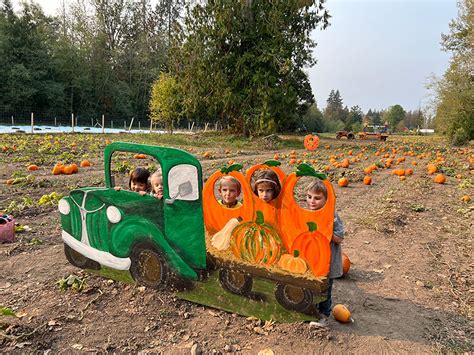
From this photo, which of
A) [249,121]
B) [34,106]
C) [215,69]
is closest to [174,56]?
[215,69]

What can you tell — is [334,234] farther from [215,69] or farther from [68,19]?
[68,19]

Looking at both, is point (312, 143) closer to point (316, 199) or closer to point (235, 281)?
point (316, 199)

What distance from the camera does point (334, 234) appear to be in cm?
296

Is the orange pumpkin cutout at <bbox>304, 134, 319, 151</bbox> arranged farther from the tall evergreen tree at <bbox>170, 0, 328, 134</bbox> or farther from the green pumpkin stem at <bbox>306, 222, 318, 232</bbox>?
the green pumpkin stem at <bbox>306, 222, 318, 232</bbox>

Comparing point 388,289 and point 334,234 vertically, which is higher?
point 334,234

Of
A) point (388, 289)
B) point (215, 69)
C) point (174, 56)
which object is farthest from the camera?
point (174, 56)

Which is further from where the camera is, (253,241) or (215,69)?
A: (215,69)

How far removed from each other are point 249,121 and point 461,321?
73.3ft

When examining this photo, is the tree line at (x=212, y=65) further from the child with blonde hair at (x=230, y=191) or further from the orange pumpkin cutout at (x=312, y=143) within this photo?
the child with blonde hair at (x=230, y=191)

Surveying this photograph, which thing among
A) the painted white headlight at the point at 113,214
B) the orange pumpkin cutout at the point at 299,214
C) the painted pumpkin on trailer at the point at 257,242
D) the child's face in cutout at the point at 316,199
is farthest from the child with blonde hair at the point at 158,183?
the child's face in cutout at the point at 316,199

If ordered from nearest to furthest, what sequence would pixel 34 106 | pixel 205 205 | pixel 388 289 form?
1. pixel 205 205
2. pixel 388 289
3. pixel 34 106

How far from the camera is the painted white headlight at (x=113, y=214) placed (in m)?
3.47

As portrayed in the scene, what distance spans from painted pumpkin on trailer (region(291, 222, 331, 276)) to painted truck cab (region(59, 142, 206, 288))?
89 cm

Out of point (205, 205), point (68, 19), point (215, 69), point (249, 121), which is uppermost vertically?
point (68, 19)
